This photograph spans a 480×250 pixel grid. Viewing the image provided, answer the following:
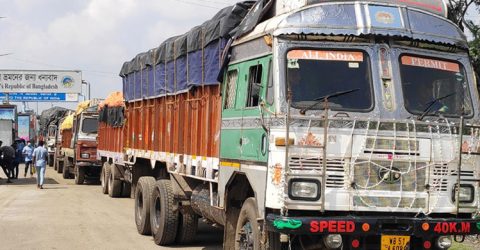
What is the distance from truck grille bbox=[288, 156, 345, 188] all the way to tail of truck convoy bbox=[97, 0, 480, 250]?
0.01m

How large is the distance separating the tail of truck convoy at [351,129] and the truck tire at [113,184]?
37.1 ft

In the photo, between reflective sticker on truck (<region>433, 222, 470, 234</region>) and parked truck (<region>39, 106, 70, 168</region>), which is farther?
parked truck (<region>39, 106, 70, 168</region>)

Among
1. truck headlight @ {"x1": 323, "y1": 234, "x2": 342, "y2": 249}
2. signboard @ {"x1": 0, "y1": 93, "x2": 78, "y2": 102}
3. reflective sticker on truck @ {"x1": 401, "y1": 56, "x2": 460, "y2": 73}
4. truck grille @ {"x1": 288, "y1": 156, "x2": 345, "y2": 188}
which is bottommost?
truck headlight @ {"x1": 323, "y1": 234, "x2": 342, "y2": 249}

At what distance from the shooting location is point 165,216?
32.2ft

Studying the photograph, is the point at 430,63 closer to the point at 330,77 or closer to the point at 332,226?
the point at 330,77

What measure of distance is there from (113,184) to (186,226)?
28.6 ft

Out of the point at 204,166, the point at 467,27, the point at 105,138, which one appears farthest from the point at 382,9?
the point at 105,138

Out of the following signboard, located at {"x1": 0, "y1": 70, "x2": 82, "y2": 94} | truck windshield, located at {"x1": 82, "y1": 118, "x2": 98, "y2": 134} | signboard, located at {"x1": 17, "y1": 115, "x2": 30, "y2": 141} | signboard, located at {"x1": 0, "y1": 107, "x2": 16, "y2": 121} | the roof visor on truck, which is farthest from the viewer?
signboard, located at {"x1": 0, "y1": 70, "x2": 82, "y2": 94}

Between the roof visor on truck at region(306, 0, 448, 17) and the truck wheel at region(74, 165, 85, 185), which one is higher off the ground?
the roof visor on truck at region(306, 0, 448, 17)

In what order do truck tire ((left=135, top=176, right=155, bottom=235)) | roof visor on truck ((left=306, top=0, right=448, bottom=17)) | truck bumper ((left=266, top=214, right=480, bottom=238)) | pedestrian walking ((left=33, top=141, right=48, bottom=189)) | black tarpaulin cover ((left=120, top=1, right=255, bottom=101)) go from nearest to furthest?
truck bumper ((left=266, top=214, right=480, bottom=238)), roof visor on truck ((left=306, top=0, right=448, bottom=17)), black tarpaulin cover ((left=120, top=1, right=255, bottom=101)), truck tire ((left=135, top=176, right=155, bottom=235)), pedestrian walking ((left=33, top=141, right=48, bottom=189))

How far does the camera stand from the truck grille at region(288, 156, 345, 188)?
18.6ft

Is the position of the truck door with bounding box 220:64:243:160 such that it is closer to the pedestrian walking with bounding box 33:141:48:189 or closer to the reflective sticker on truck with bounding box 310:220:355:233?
the reflective sticker on truck with bounding box 310:220:355:233

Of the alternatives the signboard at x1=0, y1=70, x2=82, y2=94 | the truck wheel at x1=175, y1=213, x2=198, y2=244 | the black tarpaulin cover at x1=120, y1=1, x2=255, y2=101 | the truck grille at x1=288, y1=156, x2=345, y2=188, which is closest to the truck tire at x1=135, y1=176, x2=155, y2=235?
the truck wheel at x1=175, y1=213, x2=198, y2=244

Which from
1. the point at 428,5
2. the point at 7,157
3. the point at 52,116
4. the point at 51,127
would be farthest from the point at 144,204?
the point at 52,116
